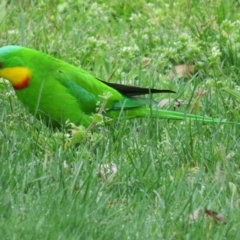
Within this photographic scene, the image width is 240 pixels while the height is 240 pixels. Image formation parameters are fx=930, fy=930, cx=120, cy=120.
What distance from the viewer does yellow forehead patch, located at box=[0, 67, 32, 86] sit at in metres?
4.48

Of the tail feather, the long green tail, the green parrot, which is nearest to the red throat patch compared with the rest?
the green parrot

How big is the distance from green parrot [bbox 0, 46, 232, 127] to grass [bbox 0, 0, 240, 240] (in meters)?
0.08

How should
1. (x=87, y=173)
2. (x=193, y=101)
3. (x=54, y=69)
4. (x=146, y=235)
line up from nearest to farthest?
(x=146, y=235)
(x=87, y=173)
(x=54, y=69)
(x=193, y=101)

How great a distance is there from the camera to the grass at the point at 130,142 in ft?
10.8

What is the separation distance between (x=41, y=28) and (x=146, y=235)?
10.1 ft

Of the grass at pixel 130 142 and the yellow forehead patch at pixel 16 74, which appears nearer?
the grass at pixel 130 142

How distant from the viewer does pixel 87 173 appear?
3.71 m

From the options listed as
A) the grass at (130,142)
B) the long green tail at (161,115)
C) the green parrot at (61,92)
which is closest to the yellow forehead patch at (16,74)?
the green parrot at (61,92)

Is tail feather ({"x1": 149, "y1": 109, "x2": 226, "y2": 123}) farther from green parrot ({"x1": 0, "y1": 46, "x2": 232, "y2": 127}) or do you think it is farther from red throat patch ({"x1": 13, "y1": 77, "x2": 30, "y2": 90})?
red throat patch ({"x1": 13, "y1": 77, "x2": 30, "y2": 90})

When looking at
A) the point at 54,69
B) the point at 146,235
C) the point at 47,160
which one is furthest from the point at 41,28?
the point at 146,235

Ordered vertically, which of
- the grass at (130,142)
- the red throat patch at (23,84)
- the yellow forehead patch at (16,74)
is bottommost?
the grass at (130,142)

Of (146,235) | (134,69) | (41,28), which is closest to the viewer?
(146,235)

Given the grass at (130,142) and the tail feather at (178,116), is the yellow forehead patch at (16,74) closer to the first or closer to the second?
the grass at (130,142)

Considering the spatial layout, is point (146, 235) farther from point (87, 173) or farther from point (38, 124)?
point (38, 124)
